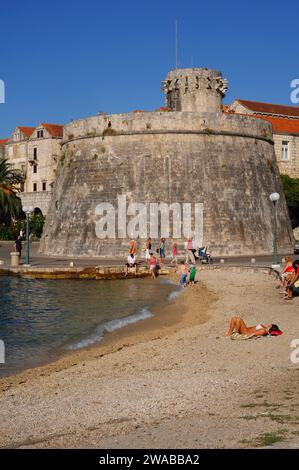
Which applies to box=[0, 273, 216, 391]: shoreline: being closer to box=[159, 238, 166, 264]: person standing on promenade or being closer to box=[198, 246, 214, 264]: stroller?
box=[198, 246, 214, 264]: stroller

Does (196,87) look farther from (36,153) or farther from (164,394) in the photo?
(36,153)

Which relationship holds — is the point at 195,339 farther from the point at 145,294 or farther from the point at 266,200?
the point at 266,200

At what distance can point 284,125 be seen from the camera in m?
59.6

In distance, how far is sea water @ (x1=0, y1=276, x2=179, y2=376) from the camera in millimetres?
12898

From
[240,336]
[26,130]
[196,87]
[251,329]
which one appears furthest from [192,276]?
[26,130]

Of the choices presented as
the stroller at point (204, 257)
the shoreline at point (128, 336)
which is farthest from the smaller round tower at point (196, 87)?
the shoreline at point (128, 336)

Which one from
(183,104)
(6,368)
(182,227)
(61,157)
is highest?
(183,104)

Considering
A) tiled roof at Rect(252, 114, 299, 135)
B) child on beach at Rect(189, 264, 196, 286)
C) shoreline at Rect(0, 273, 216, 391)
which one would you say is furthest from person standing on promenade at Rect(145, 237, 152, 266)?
tiled roof at Rect(252, 114, 299, 135)

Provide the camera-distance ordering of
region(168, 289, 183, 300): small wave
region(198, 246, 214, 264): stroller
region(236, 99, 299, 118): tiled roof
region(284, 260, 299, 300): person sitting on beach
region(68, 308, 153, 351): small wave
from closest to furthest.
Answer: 1. region(68, 308, 153, 351): small wave
2. region(284, 260, 299, 300): person sitting on beach
3. region(168, 289, 183, 300): small wave
4. region(198, 246, 214, 264): stroller
5. region(236, 99, 299, 118): tiled roof

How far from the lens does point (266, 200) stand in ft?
120

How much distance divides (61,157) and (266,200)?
505 inches

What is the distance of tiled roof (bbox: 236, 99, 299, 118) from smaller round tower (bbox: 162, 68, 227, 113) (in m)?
24.4
